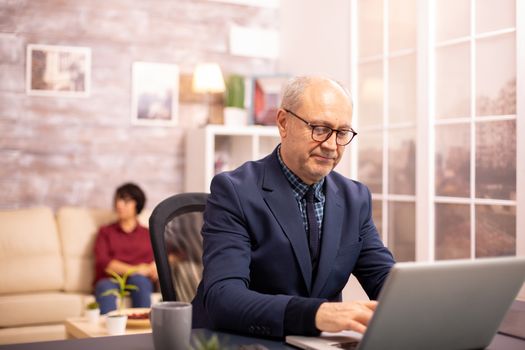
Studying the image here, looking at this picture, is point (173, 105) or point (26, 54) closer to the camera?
point (26, 54)

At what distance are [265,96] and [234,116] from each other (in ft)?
1.19

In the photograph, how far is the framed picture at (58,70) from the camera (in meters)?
4.79

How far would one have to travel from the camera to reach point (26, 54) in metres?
4.78

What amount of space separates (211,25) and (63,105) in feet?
4.30

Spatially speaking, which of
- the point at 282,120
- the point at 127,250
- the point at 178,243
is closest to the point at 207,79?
the point at 127,250

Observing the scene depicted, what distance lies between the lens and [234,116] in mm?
5090

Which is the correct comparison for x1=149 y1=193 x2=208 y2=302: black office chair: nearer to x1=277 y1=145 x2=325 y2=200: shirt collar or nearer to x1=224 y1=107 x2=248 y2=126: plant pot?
x1=277 y1=145 x2=325 y2=200: shirt collar

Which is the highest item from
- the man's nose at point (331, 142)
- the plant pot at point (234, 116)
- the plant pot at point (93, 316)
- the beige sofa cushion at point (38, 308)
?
the plant pot at point (234, 116)

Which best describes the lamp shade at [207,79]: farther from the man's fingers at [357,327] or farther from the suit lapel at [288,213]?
the man's fingers at [357,327]

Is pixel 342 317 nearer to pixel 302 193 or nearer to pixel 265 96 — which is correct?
pixel 302 193

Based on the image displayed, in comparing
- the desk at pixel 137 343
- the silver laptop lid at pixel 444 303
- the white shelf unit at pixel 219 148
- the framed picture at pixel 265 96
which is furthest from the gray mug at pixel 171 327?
the framed picture at pixel 265 96

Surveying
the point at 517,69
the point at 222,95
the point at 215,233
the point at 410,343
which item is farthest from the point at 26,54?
the point at 410,343

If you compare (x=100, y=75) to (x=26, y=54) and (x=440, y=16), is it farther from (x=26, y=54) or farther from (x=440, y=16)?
(x=440, y=16)

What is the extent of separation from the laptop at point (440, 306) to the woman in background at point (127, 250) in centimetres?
317
